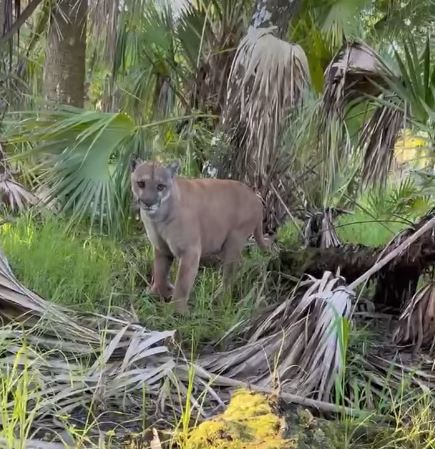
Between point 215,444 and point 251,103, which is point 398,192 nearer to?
point 251,103

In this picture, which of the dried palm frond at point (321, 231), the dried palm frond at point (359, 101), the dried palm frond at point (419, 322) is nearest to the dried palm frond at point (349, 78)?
the dried palm frond at point (359, 101)

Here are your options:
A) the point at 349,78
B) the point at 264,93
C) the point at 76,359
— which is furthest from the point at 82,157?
the point at 76,359

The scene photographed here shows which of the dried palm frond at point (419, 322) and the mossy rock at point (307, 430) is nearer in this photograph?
the mossy rock at point (307, 430)

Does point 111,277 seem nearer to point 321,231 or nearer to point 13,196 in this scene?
point 321,231

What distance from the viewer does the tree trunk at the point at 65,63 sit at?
26.8ft

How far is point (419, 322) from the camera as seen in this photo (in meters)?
4.05

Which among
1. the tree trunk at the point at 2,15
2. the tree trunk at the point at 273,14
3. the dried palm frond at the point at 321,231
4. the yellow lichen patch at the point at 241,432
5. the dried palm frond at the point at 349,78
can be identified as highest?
the tree trunk at the point at 273,14

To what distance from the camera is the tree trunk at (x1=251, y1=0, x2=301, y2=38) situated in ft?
19.6

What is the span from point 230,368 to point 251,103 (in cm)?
228

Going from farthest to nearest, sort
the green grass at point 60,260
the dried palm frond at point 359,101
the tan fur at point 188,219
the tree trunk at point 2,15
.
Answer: the tree trunk at point 2,15, the tan fur at point 188,219, the dried palm frond at point 359,101, the green grass at point 60,260

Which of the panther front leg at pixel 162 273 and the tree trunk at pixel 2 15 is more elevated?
the tree trunk at pixel 2 15

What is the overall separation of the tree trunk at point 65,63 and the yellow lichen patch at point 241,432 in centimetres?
587

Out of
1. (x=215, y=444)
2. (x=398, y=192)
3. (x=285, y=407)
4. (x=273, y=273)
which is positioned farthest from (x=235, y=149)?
(x=215, y=444)

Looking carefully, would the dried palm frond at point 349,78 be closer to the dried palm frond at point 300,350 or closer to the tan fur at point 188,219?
the tan fur at point 188,219
